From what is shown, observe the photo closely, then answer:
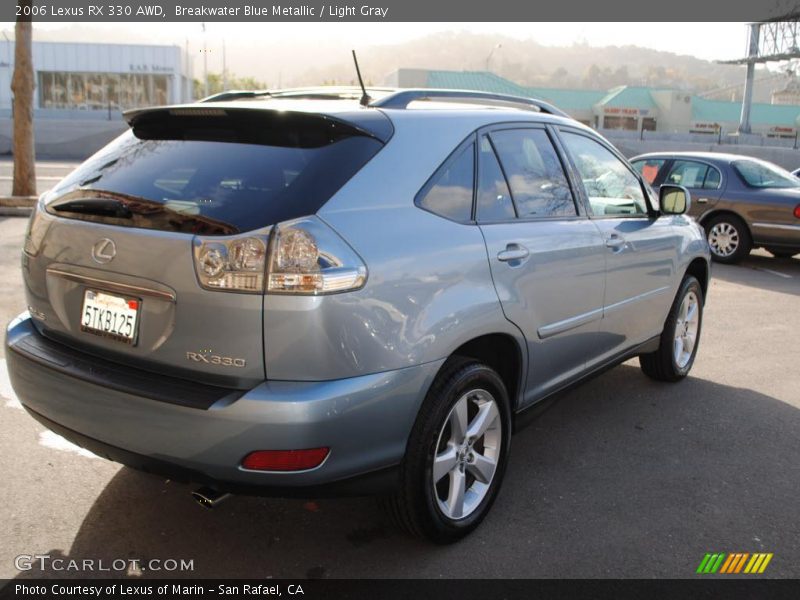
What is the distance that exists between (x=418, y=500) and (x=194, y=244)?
1.28 meters

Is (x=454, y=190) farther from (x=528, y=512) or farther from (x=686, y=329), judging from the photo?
(x=686, y=329)

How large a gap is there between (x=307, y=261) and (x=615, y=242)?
222cm

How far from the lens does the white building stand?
54.2 metres

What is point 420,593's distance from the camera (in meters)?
2.76

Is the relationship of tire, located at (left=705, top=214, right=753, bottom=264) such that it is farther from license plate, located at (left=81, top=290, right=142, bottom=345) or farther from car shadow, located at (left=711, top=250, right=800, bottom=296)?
license plate, located at (left=81, top=290, right=142, bottom=345)

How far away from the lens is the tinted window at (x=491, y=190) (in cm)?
318

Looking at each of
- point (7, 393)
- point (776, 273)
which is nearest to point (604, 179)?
point (7, 393)

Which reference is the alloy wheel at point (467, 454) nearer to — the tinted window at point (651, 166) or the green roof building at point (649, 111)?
the tinted window at point (651, 166)

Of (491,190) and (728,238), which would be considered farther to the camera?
(728,238)

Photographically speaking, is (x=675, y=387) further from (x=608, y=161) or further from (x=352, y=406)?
(x=352, y=406)

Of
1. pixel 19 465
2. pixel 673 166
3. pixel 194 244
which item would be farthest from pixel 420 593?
pixel 673 166

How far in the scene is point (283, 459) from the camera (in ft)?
7.95

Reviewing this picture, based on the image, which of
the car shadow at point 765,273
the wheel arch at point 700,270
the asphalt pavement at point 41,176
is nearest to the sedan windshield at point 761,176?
the car shadow at point 765,273

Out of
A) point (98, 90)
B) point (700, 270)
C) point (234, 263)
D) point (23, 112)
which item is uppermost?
point (98, 90)
